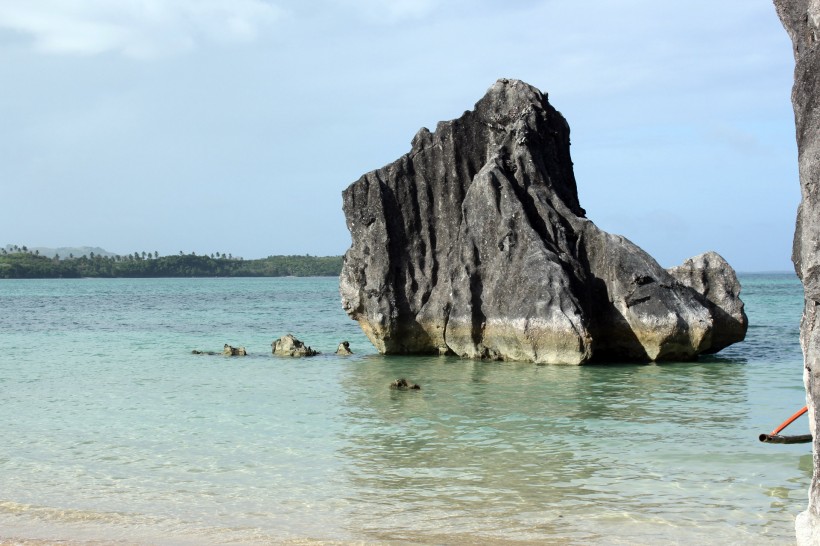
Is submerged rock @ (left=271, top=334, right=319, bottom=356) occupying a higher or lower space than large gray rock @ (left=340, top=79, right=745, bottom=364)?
lower

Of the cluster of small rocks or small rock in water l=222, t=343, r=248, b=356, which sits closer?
the cluster of small rocks

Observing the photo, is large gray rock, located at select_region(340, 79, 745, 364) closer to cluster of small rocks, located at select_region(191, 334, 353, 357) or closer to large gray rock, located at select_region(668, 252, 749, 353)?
large gray rock, located at select_region(668, 252, 749, 353)

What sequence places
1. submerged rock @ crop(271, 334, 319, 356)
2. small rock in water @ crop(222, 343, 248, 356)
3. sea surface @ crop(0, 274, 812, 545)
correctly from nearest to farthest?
sea surface @ crop(0, 274, 812, 545), submerged rock @ crop(271, 334, 319, 356), small rock in water @ crop(222, 343, 248, 356)

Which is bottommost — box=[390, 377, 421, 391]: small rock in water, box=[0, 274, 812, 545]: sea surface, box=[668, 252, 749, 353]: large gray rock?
box=[0, 274, 812, 545]: sea surface

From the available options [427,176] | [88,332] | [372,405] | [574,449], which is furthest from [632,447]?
[88,332]

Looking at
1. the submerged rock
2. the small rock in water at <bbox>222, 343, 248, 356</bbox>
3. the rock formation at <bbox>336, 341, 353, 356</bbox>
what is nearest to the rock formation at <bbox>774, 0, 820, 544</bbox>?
the submerged rock

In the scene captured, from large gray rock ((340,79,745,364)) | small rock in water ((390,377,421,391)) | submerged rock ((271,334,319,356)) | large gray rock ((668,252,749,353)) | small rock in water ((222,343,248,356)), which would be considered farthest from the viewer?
small rock in water ((222,343,248,356))

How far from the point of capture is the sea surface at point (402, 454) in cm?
853

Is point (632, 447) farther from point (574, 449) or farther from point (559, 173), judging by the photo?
point (559, 173)

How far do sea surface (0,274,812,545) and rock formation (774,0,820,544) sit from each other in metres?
2.19

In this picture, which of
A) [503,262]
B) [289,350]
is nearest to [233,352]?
[289,350]

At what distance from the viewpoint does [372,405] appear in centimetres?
1579

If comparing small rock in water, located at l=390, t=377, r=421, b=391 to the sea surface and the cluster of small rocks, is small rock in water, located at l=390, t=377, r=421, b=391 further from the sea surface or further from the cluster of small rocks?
the cluster of small rocks

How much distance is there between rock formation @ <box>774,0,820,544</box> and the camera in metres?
5.90
